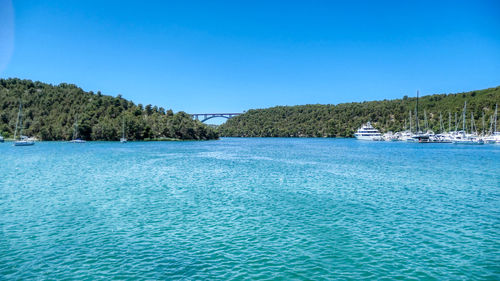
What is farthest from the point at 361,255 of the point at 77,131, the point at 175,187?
the point at 77,131

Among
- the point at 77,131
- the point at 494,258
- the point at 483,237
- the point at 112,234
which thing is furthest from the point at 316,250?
the point at 77,131

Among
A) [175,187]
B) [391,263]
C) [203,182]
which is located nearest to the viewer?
[391,263]

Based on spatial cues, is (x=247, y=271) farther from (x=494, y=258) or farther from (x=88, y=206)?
(x=88, y=206)

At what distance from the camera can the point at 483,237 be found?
811 inches

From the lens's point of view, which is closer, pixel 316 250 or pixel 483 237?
pixel 316 250

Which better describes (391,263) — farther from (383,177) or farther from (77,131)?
(77,131)

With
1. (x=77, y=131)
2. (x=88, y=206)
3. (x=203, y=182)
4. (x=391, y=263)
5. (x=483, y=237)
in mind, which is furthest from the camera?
(x=77, y=131)

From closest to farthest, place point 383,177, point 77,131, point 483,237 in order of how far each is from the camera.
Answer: point 483,237, point 383,177, point 77,131

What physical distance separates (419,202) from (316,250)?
17365 mm

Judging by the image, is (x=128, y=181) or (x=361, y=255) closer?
(x=361, y=255)

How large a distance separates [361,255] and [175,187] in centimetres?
2625

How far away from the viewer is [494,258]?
1727cm

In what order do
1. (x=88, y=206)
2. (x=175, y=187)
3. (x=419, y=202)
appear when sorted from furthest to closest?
(x=175, y=187) < (x=419, y=202) < (x=88, y=206)

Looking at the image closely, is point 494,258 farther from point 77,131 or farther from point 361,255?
point 77,131
